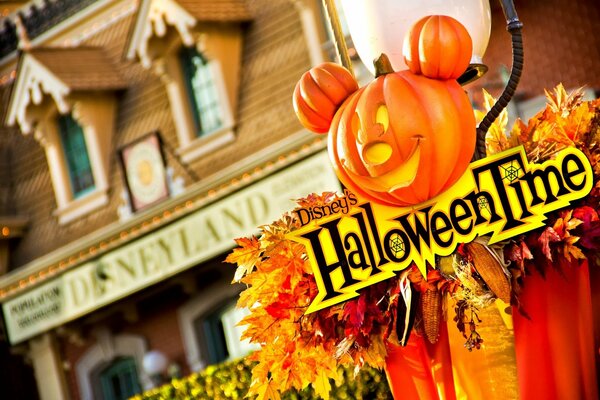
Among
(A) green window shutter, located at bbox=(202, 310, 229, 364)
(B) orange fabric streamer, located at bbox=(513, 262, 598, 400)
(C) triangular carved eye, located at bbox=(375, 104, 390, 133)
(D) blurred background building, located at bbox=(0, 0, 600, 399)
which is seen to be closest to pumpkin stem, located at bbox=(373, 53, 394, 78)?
(C) triangular carved eye, located at bbox=(375, 104, 390, 133)

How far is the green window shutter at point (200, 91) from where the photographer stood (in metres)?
15.4

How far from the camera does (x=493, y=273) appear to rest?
11.8 feet

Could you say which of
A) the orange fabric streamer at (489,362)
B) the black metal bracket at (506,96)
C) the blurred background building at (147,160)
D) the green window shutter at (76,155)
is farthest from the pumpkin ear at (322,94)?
the green window shutter at (76,155)

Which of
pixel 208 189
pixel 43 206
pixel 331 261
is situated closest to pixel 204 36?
pixel 208 189

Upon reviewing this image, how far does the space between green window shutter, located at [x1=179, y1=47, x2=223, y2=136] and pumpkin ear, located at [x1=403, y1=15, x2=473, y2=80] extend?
11.7 m

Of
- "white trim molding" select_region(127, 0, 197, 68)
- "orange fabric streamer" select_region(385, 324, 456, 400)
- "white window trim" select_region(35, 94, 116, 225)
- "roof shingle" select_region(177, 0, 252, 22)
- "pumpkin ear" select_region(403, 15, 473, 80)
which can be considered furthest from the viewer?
"white window trim" select_region(35, 94, 116, 225)

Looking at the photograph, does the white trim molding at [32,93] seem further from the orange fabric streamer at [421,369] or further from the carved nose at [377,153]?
the carved nose at [377,153]

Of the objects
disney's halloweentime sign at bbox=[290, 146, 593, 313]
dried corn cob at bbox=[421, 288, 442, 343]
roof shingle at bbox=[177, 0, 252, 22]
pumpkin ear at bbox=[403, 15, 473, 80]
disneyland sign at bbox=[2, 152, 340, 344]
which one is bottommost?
dried corn cob at bbox=[421, 288, 442, 343]

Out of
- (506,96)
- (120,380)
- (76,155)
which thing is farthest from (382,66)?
(76,155)

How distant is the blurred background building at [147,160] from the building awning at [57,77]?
0.9 inches

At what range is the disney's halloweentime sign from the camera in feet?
11.9

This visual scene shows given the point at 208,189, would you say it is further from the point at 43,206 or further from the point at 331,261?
the point at 331,261

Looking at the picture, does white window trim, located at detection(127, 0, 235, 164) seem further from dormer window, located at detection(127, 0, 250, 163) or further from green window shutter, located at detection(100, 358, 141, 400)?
green window shutter, located at detection(100, 358, 141, 400)

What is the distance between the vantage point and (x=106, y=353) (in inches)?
647
